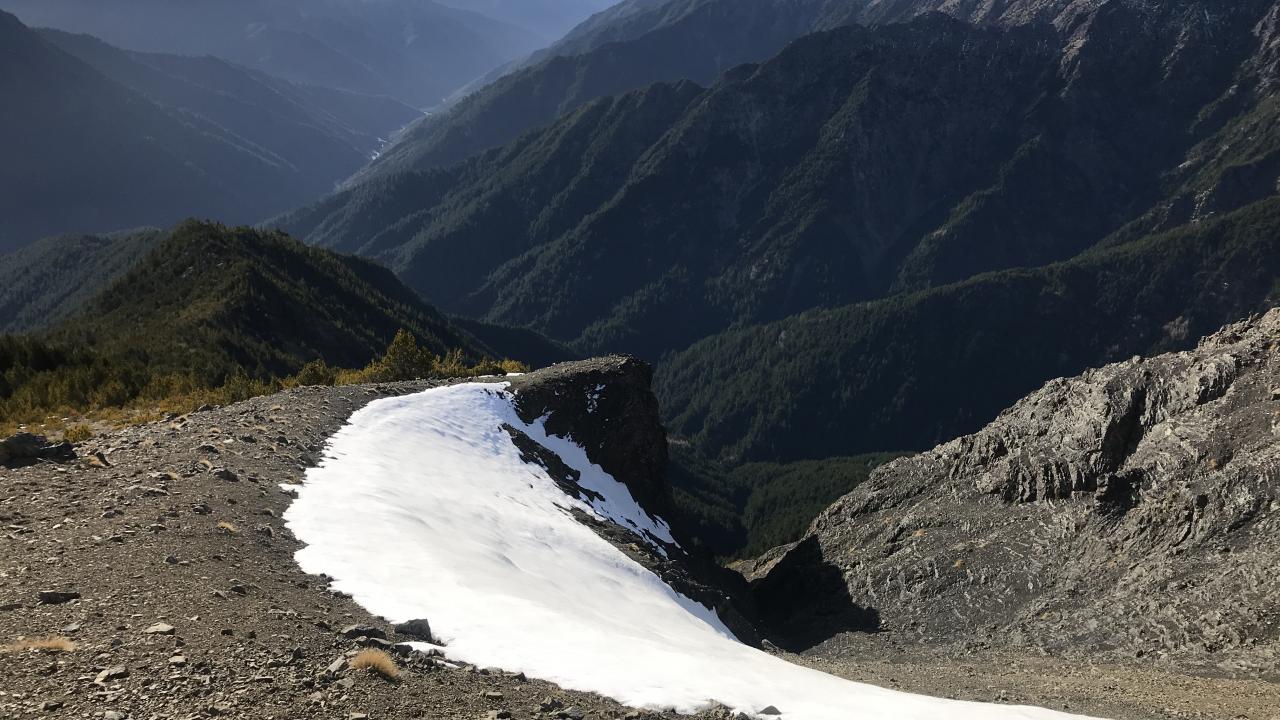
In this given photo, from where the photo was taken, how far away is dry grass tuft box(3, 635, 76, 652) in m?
10.0

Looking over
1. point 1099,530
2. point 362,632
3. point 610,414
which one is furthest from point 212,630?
point 610,414

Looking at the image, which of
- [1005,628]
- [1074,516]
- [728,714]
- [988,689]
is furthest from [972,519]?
[728,714]

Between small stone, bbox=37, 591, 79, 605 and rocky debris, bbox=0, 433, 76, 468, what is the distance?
411 inches

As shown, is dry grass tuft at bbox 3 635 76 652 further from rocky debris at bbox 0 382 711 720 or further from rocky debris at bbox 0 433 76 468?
rocky debris at bbox 0 433 76 468

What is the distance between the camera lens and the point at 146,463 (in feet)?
70.6

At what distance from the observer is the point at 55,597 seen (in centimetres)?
1208

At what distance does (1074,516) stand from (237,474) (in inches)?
1493

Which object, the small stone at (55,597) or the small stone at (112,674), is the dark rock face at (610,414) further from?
the small stone at (112,674)

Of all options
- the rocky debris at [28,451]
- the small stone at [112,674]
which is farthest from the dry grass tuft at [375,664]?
the rocky debris at [28,451]

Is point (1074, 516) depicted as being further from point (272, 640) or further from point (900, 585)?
point (272, 640)

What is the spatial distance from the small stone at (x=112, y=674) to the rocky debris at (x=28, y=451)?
1398 cm

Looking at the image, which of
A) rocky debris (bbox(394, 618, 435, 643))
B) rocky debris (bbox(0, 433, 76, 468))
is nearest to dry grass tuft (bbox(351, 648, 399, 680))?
rocky debris (bbox(394, 618, 435, 643))

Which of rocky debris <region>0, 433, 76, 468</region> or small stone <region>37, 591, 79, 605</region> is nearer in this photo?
small stone <region>37, 591, 79, 605</region>

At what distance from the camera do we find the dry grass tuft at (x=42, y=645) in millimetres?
10023
